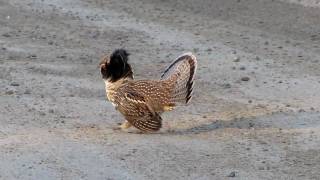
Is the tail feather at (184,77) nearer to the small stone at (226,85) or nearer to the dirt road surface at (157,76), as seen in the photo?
the dirt road surface at (157,76)

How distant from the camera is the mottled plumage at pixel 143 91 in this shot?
305 inches

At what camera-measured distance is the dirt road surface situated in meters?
7.12

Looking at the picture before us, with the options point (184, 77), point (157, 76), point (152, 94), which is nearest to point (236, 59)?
point (157, 76)

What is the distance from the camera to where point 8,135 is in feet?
25.1

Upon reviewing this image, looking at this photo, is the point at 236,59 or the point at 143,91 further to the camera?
the point at 236,59

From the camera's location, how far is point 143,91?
7.86 metres

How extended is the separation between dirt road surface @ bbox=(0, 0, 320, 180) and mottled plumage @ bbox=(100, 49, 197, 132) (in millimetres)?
200

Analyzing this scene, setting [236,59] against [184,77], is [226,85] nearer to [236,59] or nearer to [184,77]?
[236,59]

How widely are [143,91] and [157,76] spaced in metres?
2.52

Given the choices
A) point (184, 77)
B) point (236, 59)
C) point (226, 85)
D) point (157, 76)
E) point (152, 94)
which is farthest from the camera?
point (236, 59)

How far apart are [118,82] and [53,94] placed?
1555 mm

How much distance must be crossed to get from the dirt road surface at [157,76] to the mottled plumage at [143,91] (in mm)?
200

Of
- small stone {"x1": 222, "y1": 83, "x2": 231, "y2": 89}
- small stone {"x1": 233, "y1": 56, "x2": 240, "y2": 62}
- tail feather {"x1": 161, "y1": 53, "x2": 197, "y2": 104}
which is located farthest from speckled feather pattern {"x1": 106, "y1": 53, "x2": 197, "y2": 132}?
small stone {"x1": 233, "y1": 56, "x2": 240, "y2": 62}

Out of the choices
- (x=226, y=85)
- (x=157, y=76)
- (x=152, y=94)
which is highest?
(x=152, y=94)
